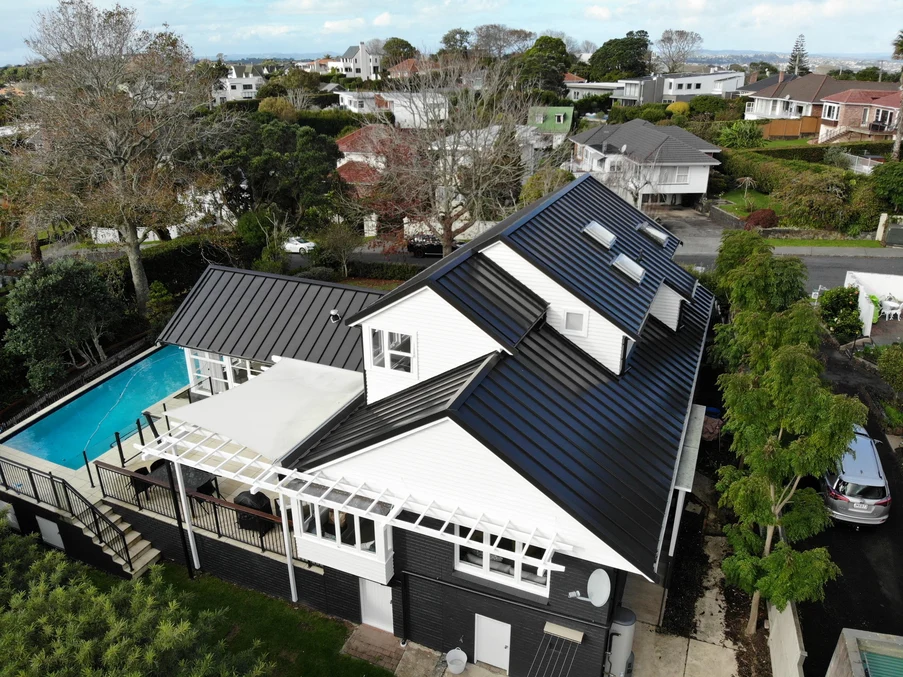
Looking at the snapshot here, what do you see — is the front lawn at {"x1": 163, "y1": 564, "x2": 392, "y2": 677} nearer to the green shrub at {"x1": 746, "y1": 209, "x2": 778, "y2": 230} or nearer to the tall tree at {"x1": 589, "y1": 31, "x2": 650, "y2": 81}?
the green shrub at {"x1": 746, "y1": 209, "x2": 778, "y2": 230}

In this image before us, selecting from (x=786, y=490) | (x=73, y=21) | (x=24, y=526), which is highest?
(x=73, y=21)

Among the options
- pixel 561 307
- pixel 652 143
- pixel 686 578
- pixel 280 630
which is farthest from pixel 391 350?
pixel 652 143

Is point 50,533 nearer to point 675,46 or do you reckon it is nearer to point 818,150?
point 818,150

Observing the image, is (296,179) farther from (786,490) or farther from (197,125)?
(786,490)

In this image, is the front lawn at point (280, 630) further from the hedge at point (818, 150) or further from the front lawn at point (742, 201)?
the hedge at point (818, 150)

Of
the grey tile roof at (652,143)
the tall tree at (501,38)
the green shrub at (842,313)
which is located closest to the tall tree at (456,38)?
the tall tree at (501,38)

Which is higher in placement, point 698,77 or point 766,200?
point 698,77

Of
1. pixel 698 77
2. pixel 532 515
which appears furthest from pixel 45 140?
pixel 698 77

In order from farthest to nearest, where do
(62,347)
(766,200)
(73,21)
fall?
(766,200), (73,21), (62,347)

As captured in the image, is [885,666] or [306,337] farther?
[306,337]
